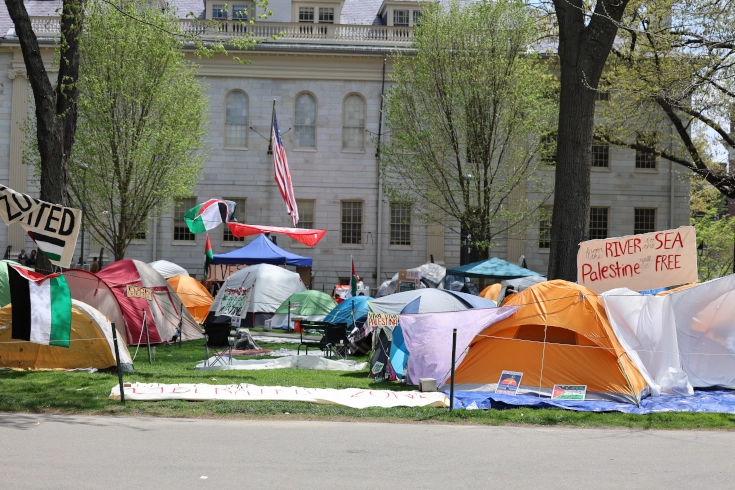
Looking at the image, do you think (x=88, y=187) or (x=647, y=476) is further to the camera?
(x=88, y=187)

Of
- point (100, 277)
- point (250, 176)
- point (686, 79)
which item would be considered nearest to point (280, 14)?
point (250, 176)

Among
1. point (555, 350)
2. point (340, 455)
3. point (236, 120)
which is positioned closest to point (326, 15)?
point (236, 120)

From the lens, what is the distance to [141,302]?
67.5 feet

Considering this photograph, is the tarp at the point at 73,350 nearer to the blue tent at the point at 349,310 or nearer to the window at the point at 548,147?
the blue tent at the point at 349,310

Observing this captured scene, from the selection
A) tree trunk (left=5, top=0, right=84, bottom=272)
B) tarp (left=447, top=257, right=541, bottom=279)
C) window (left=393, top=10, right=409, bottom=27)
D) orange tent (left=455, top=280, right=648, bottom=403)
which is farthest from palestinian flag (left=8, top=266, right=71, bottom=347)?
window (left=393, top=10, right=409, bottom=27)

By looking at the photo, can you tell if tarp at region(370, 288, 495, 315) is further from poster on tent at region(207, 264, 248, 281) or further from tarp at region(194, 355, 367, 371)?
poster on tent at region(207, 264, 248, 281)

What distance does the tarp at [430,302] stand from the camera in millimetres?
16234

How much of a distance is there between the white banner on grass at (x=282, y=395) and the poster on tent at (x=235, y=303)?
5.46m

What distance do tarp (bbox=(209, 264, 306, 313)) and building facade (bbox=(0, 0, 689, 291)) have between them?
1054cm

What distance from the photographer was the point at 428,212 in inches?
1431

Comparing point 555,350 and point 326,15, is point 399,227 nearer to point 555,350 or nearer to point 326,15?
point 326,15

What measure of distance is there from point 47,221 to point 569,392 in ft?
26.9

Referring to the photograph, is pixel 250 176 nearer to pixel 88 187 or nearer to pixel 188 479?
pixel 88 187

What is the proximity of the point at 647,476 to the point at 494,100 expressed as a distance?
76.8 feet
